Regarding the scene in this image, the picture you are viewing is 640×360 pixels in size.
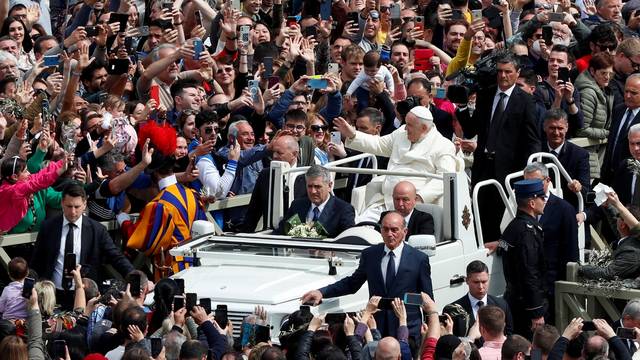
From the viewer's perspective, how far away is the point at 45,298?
53.7 feet

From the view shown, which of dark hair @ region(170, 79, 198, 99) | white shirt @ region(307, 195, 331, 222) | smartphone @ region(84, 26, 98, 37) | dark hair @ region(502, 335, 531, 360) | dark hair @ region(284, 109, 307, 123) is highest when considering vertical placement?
smartphone @ region(84, 26, 98, 37)

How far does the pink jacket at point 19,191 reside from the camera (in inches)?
689

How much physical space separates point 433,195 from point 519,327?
5.31ft

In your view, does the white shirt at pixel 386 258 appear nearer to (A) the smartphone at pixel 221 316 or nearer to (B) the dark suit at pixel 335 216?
(B) the dark suit at pixel 335 216

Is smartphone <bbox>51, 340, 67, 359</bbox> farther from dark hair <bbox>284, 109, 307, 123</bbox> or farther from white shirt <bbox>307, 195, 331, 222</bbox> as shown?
dark hair <bbox>284, 109, 307, 123</bbox>

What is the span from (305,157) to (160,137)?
1784 millimetres

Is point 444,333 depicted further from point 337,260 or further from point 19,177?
point 19,177

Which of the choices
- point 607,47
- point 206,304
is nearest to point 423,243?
point 206,304

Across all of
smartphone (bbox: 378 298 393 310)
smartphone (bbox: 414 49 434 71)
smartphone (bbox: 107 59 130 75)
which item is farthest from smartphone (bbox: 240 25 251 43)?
smartphone (bbox: 378 298 393 310)

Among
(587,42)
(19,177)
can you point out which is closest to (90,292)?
(19,177)

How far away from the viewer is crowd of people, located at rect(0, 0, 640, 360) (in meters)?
15.2

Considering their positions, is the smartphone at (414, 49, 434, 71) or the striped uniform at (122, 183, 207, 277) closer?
the striped uniform at (122, 183, 207, 277)

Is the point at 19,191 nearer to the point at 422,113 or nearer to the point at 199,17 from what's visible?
the point at 422,113

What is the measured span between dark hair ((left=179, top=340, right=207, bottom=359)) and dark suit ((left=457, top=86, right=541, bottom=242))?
21.3 ft
